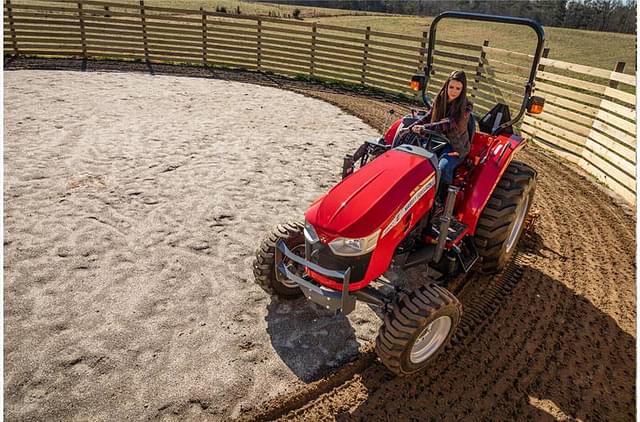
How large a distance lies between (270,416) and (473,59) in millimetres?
10332

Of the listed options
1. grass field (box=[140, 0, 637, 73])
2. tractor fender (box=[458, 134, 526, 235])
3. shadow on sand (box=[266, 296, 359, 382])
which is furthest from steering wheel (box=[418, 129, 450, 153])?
grass field (box=[140, 0, 637, 73])

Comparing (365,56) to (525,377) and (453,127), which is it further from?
(525,377)

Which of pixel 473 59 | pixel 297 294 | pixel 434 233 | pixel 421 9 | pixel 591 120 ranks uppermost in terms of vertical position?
pixel 421 9

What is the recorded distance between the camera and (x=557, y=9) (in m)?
45.2

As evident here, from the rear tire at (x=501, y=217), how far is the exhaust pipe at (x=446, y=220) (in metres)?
0.69

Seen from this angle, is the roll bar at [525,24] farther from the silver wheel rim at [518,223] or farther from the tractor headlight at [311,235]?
the tractor headlight at [311,235]

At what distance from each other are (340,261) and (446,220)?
0.88m

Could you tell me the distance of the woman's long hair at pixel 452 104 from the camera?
358cm

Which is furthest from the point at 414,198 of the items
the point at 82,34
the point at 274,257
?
the point at 82,34

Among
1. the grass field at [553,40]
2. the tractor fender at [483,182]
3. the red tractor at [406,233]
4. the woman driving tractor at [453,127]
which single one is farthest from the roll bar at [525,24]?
the grass field at [553,40]

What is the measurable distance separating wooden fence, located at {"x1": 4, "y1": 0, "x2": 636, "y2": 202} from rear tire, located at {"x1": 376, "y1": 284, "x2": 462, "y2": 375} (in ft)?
16.1

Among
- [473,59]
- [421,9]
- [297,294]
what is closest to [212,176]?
[297,294]

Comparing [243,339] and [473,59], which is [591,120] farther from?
[243,339]

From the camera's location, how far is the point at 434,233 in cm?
350
